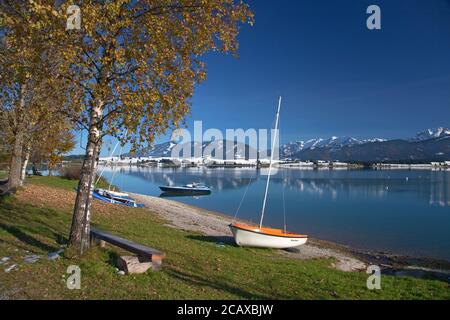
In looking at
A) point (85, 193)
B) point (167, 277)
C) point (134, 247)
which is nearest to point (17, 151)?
point (85, 193)

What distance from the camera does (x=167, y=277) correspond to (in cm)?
1138

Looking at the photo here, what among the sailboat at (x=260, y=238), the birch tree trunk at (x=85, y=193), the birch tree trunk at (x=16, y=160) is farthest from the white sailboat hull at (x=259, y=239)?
the birch tree trunk at (x=16, y=160)

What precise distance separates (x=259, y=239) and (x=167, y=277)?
12.8m

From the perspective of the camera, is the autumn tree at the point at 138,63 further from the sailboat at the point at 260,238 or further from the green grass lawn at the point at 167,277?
the sailboat at the point at 260,238

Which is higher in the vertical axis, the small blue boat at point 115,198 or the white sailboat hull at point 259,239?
the small blue boat at point 115,198

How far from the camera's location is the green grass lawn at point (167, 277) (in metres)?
9.88

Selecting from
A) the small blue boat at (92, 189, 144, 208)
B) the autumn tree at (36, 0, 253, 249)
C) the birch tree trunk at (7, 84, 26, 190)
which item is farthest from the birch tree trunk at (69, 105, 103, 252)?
the small blue boat at (92, 189, 144, 208)

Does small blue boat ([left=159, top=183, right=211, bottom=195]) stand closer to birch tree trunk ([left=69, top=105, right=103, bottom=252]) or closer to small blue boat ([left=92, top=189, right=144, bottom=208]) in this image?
small blue boat ([left=92, top=189, right=144, bottom=208])

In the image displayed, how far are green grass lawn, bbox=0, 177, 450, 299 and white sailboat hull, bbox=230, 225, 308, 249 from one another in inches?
97.8

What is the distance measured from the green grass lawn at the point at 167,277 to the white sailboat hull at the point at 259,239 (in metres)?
2.48

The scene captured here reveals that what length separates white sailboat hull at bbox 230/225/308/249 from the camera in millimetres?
23105

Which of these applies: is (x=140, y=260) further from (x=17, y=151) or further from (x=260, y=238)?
(x=17, y=151)
